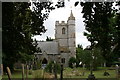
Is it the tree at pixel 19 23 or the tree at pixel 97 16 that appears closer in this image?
the tree at pixel 97 16

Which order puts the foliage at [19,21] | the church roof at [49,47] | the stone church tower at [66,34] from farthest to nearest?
1. the stone church tower at [66,34]
2. the church roof at [49,47]
3. the foliage at [19,21]

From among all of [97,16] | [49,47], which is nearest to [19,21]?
[97,16]

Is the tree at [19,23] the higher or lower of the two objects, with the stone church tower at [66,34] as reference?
lower

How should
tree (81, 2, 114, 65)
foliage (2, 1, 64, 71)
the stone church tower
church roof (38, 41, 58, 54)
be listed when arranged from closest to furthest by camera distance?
tree (81, 2, 114, 65), foliage (2, 1, 64, 71), church roof (38, 41, 58, 54), the stone church tower

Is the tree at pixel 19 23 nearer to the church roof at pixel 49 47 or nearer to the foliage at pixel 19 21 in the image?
the foliage at pixel 19 21

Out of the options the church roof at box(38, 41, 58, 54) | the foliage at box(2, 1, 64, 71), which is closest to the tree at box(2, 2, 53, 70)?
the foliage at box(2, 1, 64, 71)

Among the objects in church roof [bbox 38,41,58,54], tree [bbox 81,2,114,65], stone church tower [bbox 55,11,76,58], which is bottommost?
tree [bbox 81,2,114,65]

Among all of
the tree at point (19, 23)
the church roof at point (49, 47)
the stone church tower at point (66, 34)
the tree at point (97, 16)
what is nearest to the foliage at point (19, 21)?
the tree at point (19, 23)

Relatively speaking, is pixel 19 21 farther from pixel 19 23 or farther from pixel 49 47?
pixel 49 47

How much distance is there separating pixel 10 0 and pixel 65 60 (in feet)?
202

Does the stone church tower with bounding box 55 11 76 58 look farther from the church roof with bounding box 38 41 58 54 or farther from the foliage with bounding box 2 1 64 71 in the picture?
the foliage with bounding box 2 1 64 71

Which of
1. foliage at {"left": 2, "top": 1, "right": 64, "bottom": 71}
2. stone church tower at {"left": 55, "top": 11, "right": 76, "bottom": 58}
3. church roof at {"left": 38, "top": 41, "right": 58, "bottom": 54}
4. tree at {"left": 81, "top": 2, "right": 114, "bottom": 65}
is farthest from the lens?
stone church tower at {"left": 55, "top": 11, "right": 76, "bottom": 58}

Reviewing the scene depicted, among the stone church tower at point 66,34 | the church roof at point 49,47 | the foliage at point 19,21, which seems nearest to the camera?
the foliage at point 19,21

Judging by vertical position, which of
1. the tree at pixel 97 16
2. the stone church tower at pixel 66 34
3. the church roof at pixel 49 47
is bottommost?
the tree at pixel 97 16
